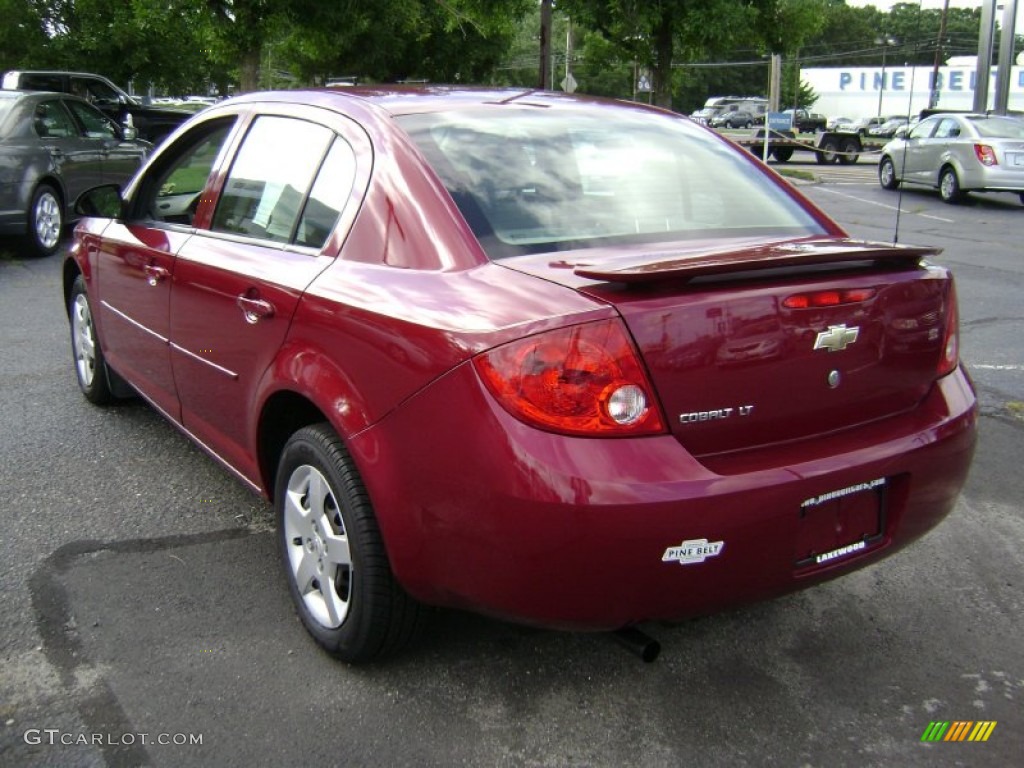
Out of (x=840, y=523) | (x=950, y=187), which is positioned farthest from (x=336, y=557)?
(x=950, y=187)

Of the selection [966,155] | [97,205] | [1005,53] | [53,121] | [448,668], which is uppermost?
[1005,53]

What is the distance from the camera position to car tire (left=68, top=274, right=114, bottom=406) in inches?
197

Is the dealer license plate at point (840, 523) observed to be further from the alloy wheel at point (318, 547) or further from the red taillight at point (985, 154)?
the red taillight at point (985, 154)

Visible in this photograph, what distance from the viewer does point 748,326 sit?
7.80 feet

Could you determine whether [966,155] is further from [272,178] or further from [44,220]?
[272,178]

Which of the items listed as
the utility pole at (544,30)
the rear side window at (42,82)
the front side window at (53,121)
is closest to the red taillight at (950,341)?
the front side window at (53,121)

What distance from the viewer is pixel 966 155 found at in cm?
1709

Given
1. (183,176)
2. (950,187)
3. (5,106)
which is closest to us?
(183,176)

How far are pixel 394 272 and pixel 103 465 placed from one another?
2.44 metres

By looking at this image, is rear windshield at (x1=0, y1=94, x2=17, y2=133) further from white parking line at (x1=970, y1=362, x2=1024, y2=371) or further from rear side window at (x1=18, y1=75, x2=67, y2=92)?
white parking line at (x1=970, y1=362, x2=1024, y2=371)

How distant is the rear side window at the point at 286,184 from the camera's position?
9.95ft

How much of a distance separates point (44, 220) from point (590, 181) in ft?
29.5

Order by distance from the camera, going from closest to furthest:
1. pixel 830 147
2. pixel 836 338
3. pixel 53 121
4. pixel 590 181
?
pixel 836 338, pixel 590 181, pixel 53 121, pixel 830 147

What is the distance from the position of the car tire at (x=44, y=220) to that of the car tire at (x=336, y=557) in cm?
836
